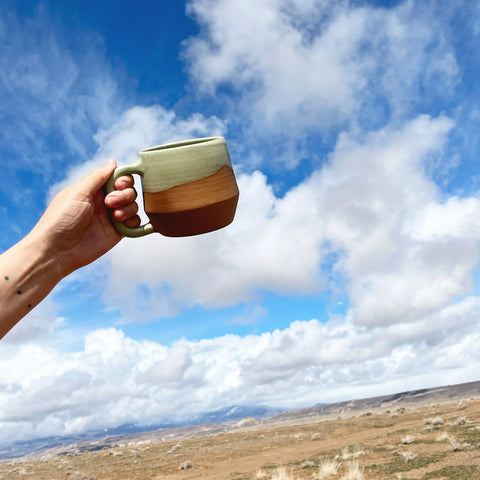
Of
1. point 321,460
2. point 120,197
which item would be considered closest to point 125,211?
point 120,197

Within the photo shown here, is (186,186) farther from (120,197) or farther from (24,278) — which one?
(24,278)

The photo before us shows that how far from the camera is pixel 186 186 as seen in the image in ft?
7.70

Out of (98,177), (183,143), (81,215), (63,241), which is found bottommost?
(63,241)

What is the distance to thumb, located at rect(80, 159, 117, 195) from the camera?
8.32 ft

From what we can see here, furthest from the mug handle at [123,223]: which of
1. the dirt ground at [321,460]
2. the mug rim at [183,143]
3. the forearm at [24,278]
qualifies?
the dirt ground at [321,460]

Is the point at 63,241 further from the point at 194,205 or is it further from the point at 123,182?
the point at 194,205

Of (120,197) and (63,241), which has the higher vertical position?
(120,197)

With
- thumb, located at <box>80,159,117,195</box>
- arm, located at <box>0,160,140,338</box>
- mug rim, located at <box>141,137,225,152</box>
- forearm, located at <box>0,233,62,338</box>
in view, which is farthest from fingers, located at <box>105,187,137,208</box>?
forearm, located at <box>0,233,62,338</box>

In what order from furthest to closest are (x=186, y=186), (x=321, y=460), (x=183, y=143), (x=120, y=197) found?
1. (x=321, y=460)
2. (x=183, y=143)
3. (x=120, y=197)
4. (x=186, y=186)

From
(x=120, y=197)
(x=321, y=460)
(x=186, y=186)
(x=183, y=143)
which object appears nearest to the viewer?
(x=186, y=186)

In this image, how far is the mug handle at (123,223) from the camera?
2463 mm

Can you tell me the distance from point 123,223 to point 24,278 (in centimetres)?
57

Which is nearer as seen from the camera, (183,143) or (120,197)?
(120,197)

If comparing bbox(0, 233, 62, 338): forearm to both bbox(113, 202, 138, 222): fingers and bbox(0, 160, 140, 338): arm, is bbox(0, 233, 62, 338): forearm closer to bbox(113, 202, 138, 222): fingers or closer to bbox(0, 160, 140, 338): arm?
bbox(0, 160, 140, 338): arm
